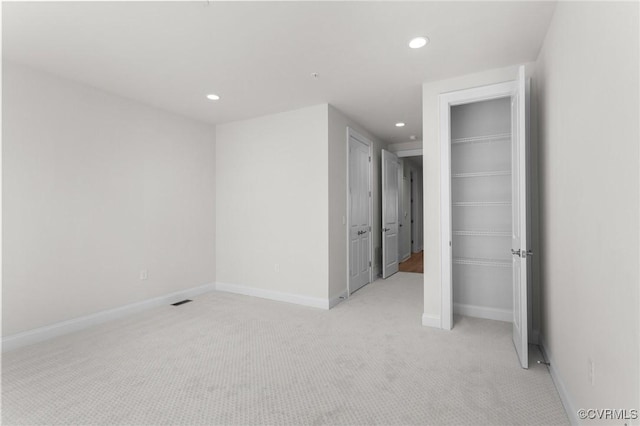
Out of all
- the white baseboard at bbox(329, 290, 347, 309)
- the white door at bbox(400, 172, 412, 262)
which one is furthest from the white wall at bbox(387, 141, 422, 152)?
the white baseboard at bbox(329, 290, 347, 309)

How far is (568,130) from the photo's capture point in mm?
1857

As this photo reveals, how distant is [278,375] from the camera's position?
2.29 m

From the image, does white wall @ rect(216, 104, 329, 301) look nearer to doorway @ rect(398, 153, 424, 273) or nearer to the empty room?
the empty room

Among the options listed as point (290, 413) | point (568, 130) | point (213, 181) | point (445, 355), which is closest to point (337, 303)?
point (445, 355)

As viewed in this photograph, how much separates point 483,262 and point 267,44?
129 inches

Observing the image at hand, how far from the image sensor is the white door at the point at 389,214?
5.49 meters

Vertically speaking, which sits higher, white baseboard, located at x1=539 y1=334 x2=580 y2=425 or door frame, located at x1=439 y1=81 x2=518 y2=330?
door frame, located at x1=439 y1=81 x2=518 y2=330

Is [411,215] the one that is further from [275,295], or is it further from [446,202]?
[446,202]

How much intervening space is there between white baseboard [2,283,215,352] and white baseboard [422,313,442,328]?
3310mm

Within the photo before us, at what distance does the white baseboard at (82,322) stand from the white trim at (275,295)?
0.56 m

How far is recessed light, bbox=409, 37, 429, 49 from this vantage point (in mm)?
2465

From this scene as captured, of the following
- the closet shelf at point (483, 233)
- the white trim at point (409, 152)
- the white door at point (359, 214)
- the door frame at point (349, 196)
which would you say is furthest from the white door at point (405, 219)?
the closet shelf at point (483, 233)

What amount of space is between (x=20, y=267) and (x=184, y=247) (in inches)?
71.5

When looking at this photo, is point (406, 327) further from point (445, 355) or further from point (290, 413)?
point (290, 413)
